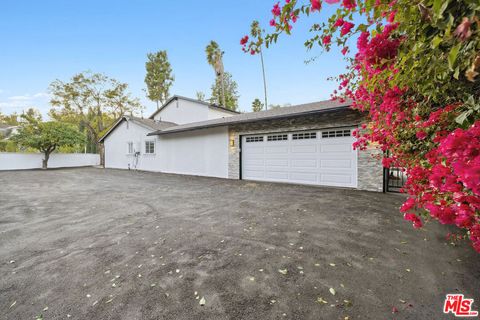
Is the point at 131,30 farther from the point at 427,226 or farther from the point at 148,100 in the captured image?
the point at 427,226

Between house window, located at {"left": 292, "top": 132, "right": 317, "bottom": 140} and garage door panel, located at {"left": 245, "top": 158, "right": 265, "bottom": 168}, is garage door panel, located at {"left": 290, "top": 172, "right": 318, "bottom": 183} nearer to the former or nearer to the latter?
house window, located at {"left": 292, "top": 132, "right": 317, "bottom": 140}

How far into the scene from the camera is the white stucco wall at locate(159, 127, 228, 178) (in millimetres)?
11031

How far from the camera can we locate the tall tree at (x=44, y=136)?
618 inches

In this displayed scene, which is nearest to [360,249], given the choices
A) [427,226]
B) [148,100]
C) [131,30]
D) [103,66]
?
[427,226]

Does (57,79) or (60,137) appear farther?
(57,79)

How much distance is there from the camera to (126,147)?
54.5 ft

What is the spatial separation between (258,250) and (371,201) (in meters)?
4.28

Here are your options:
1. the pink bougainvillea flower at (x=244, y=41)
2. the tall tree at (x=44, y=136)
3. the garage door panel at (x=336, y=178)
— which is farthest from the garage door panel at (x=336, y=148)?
the tall tree at (x=44, y=136)

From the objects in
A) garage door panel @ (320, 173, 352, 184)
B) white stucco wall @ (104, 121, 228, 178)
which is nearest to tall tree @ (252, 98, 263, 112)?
white stucco wall @ (104, 121, 228, 178)

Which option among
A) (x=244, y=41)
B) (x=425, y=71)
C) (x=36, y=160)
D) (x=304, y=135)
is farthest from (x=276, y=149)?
(x=36, y=160)

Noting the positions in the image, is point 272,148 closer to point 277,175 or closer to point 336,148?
point 277,175

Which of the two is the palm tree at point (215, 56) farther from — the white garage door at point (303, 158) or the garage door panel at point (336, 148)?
the garage door panel at point (336, 148)

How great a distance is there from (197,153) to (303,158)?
636 cm

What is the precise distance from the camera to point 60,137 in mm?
16641
